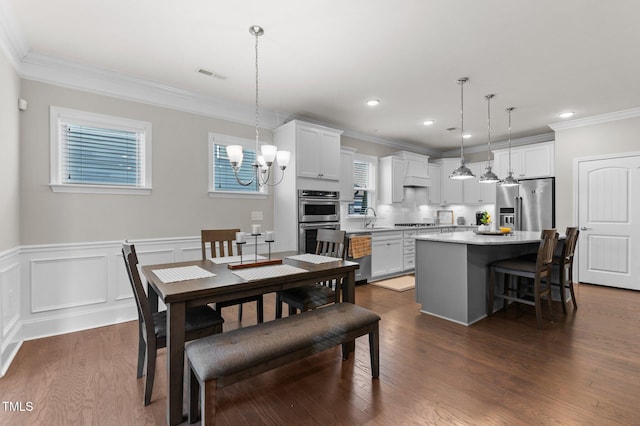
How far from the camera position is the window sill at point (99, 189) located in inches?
119

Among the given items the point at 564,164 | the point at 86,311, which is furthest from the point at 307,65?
the point at 564,164

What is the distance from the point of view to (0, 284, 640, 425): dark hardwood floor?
5.90ft

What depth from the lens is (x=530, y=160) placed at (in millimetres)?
5516

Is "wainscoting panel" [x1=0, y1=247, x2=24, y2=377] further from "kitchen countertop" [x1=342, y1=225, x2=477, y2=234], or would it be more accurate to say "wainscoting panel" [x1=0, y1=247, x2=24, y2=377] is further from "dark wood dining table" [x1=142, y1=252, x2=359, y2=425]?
"kitchen countertop" [x1=342, y1=225, x2=477, y2=234]

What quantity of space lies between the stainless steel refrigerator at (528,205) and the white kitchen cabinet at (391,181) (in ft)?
6.19

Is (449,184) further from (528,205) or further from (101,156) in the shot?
(101,156)

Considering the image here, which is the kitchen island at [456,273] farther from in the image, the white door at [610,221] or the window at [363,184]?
the white door at [610,221]

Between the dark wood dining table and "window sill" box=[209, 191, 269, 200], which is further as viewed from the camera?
"window sill" box=[209, 191, 269, 200]

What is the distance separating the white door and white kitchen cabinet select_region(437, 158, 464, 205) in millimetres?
2181

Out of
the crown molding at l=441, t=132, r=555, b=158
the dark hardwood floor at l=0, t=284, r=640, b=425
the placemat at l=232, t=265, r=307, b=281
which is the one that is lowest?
the dark hardwood floor at l=0, t=284, r=640, b=425

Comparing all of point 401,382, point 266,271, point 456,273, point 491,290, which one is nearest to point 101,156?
point 266,271

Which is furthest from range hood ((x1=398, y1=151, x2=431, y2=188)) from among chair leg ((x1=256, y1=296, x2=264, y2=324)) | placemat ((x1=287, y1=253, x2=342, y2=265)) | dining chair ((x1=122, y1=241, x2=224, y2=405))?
dining chair ((x1=122, y1=241, x2=224, y2=405))

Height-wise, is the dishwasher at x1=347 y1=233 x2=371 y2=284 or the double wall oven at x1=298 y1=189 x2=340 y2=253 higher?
the double wall oven at x1=298 y1=189 x2=340 y2=253

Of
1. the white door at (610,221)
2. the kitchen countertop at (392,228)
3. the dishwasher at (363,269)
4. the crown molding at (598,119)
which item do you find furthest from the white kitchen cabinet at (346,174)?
the white door at (610,221)
